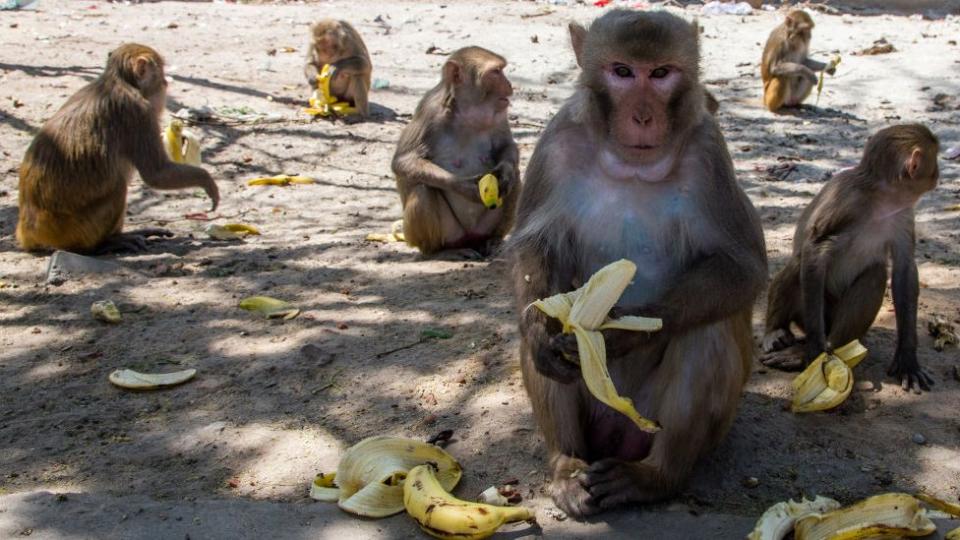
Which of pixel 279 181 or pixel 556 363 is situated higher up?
pixel 556 363

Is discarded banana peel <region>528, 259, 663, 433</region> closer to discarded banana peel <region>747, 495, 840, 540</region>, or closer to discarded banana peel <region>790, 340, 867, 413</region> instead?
discarded banana peel <region>747, 495, 840, 540</region>

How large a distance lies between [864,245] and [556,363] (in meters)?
2.24

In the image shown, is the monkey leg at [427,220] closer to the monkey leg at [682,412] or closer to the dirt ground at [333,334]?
the dirt ground at [333,334]

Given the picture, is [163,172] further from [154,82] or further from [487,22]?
[487,22]

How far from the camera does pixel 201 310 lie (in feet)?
19.0

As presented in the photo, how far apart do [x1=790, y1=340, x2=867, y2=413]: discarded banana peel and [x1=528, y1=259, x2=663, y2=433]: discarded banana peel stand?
4.27 ft

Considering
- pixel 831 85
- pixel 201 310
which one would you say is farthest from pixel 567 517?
pixel 831 85

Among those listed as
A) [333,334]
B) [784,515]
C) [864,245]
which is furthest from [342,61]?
[784,515]

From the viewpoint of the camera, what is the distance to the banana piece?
3.21m

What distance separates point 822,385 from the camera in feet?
14.2

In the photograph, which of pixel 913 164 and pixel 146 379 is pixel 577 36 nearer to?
pixel 913 164

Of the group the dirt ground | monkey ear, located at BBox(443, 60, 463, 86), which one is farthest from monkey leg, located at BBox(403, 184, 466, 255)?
monkey ear, located at BBox(443, 60, 463, 86)

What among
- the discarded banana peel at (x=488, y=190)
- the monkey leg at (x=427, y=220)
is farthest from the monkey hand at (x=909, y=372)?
the monkey leg at (x=427, y=220)

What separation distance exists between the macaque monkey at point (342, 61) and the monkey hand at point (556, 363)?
810 cm
